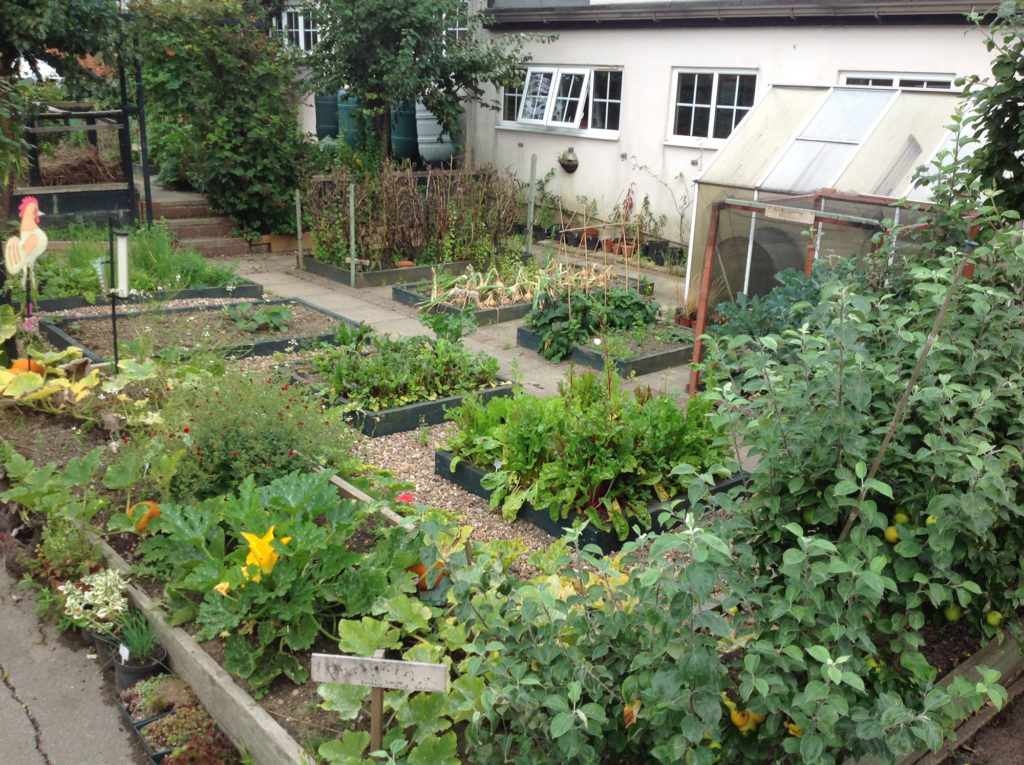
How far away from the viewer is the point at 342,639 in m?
3.30

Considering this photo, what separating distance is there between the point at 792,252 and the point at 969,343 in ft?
14.3

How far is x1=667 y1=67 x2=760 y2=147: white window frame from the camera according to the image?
39.4 ft

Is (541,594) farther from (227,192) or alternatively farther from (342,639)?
(227,192)

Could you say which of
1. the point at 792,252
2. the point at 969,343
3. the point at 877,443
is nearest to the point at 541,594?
the point at 877,443

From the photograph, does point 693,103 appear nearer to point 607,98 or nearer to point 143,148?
point 607,98

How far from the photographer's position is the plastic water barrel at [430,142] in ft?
51.8

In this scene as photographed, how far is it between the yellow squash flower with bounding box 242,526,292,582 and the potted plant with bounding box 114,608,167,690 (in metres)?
0.61

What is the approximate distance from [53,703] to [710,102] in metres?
11.2

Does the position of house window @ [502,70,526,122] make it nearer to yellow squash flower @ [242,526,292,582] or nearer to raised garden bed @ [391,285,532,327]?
raised garden bed @ [391,285,532,327]

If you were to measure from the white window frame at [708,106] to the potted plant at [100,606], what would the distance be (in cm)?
990

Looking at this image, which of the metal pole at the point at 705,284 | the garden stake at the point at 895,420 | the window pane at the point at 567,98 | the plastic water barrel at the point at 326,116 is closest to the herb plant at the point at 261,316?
the metal pole at the point at 705,284

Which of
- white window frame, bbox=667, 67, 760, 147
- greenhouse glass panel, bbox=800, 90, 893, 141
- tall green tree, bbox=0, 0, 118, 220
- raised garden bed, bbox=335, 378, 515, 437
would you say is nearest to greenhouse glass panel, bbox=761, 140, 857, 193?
greenhouse glass panel, bbox=800, 90, 893, 141

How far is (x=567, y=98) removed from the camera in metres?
14.4

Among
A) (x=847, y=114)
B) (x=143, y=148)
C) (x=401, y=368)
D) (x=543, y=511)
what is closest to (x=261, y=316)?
(x=401, y=368)
